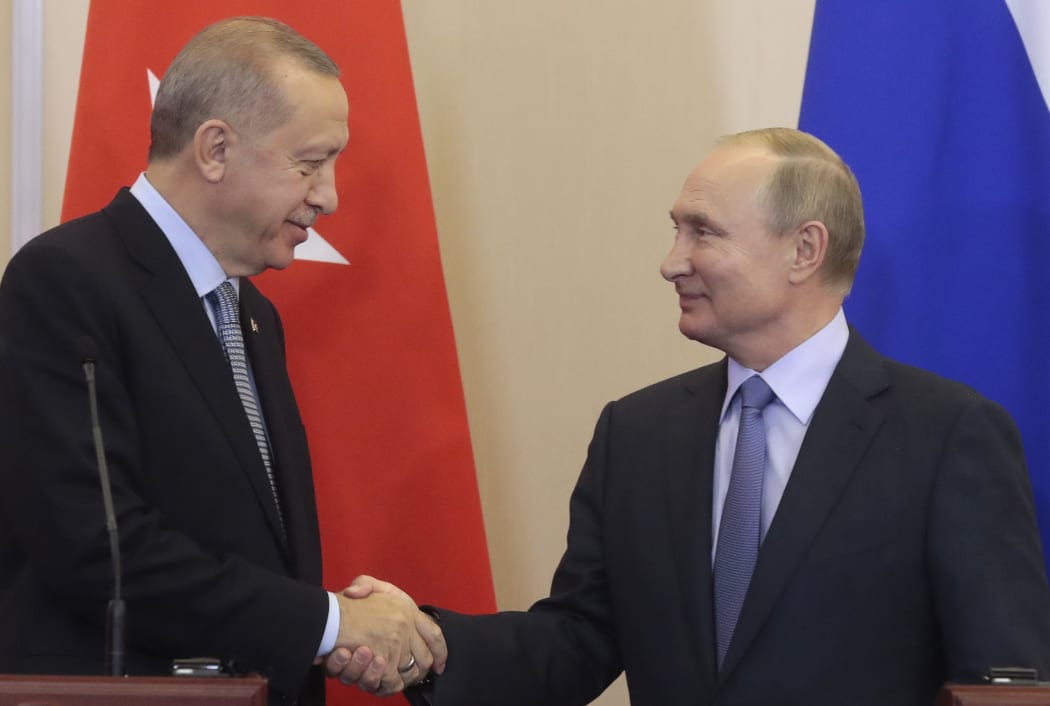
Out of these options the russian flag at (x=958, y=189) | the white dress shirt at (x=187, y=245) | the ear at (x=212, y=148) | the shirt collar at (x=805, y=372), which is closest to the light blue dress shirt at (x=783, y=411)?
the shirt collar at (x=805, y=372)

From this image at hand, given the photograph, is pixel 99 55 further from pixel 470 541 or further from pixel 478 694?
pixel 478 694

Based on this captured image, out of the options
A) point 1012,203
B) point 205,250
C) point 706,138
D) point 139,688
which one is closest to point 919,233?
point 1012,203

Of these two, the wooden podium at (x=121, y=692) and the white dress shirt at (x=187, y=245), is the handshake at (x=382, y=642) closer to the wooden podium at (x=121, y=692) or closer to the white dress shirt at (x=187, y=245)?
the white dress shirt at (x=187, y=245)

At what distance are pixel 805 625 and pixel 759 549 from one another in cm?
13

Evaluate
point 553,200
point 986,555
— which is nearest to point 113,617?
point 986,555

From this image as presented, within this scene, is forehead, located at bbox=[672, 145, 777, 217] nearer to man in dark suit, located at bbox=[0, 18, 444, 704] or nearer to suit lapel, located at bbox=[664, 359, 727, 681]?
suit lapel, located at bbox=[664, 359, 727, 681]

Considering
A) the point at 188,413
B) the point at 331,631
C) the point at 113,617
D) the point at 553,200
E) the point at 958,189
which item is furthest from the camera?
the point at 553,200

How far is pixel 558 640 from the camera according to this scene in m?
2.58

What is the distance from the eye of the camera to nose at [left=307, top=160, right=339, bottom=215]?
8.20ft

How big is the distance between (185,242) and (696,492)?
93 cm

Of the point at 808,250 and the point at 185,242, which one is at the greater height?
the point at 185,242

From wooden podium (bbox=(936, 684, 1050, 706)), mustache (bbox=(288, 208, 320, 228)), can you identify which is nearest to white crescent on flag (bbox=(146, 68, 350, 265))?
mustache (bbox=(288, 208, 320, 228))

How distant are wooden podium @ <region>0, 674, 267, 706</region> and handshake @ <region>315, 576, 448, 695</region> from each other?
34.0 inches

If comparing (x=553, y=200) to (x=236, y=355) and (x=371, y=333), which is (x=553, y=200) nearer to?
(x=371, y=333)
